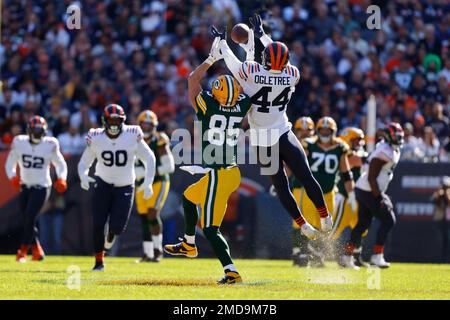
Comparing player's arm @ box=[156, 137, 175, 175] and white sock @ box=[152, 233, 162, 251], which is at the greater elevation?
player's arm @ box=[156, 137, 175, 175]

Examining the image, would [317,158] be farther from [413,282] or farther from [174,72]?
[174,72]

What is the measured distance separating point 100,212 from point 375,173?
12.8 feet

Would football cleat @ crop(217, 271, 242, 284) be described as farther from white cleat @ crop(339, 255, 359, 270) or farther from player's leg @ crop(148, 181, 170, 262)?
player's leg @ crop(148, 181, 170, 262)

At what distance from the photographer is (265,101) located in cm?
1098

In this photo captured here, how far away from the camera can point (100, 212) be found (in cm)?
1262

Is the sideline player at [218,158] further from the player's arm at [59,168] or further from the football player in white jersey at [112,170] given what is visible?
the player's arm at [59,168]

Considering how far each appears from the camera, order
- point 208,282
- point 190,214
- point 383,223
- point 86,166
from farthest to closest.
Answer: point 383,223
point 86,166
point 208,282
point 190,214

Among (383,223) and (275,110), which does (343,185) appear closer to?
(383,223)

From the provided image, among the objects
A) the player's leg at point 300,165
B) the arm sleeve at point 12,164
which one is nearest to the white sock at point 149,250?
the arm sleeve at point 12,164

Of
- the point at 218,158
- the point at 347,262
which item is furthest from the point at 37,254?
the point at 218,158

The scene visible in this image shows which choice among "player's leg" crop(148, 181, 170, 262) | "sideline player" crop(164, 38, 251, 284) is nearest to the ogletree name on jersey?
"sideline player" crop(164, 38, 251, 284)

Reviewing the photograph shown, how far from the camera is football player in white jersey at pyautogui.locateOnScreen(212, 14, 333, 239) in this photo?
35.4ft

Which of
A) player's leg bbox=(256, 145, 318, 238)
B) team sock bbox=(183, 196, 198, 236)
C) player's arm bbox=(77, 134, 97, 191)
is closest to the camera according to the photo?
team sock bbox=(183, 196, 198, 236)

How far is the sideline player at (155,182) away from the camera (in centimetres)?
1594
